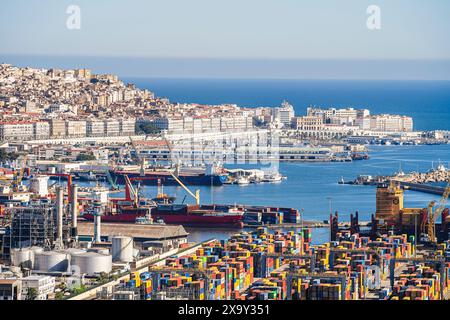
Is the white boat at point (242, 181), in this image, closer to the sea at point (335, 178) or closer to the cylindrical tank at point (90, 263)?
the sea at point (335, 178)

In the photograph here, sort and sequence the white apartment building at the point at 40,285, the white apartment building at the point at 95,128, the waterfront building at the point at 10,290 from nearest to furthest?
1. the waterfront building at the point at 10,290
2. the white apartment building at the point at 40,285
3. the white apartment building at the point at 95,128

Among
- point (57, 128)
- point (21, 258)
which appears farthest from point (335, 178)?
point (21, 258)

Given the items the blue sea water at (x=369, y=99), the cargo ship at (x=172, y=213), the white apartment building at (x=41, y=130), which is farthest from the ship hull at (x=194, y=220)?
the blue sea water at (x=369, y=99)

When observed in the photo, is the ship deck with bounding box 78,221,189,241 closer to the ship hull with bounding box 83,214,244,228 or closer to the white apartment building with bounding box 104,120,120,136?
the ship hull with bounding box 83,214,244,228

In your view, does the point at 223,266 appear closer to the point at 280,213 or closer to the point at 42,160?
the point at 280,213

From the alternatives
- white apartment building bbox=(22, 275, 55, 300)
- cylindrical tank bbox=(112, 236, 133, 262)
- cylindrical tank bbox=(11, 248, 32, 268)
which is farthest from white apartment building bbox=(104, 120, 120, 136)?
white apartment building bbox=(22, 275, 55, 300)
